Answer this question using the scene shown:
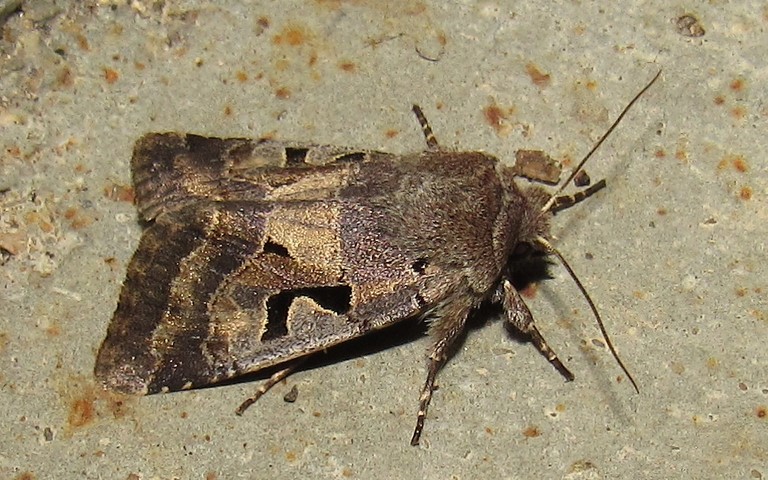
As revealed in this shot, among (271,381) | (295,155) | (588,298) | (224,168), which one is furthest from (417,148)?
(271,381)

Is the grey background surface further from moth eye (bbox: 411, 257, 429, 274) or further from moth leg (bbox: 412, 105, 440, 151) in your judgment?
moth eye (bbox: 411, 257, 429, 274)

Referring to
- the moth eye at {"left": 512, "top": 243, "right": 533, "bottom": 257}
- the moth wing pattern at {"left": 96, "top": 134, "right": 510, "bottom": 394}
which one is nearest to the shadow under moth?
the moth wing pattern at {"left": 96, "top": 134, "right": 510, "bottom": 394}

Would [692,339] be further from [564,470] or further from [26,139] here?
[26,139]

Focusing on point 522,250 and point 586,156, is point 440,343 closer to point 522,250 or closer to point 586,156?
point 522,250

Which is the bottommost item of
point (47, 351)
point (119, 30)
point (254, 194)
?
point (47, 351)

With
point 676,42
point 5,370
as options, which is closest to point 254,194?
point 5,370

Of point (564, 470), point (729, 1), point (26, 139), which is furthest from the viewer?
point (729, 1)

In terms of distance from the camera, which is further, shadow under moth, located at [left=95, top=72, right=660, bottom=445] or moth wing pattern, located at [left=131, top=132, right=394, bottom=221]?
moth wing pattern, located at [left=131, top=132, right=394, bottom=221]
